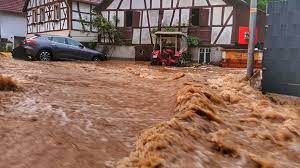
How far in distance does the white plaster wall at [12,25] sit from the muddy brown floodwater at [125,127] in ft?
101

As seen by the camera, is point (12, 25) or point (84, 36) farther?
point (12, 25)

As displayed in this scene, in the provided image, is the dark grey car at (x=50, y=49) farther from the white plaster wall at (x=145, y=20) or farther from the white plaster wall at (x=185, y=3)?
the white plaster wall at (x=185, y=3)

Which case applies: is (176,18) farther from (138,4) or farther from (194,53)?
(138,4)

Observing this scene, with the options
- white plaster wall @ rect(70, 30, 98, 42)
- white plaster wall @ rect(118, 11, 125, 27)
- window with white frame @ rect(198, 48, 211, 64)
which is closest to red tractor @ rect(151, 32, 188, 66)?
window with white frame @ rect(198, 48, 211, 64)

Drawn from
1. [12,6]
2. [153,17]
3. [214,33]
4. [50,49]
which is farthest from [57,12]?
[214,33]

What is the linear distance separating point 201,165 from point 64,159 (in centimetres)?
148

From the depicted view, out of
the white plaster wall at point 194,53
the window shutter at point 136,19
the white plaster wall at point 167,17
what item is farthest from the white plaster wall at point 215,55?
the window shutter at point 136,19

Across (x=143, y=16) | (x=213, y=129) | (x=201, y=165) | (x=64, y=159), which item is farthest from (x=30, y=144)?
(x=143, y=16)

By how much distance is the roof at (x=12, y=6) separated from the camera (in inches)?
1458

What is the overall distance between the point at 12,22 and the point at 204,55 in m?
21.7

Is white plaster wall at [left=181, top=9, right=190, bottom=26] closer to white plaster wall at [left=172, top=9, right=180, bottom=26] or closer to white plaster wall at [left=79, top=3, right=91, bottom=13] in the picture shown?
white plaster wall at [left=172, top=9, right=180, bottom=26]

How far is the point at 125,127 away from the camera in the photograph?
5.50 metres

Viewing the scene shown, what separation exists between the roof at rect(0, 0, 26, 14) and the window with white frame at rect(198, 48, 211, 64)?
69.1 feet

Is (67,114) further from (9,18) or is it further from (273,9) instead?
(9,18)
